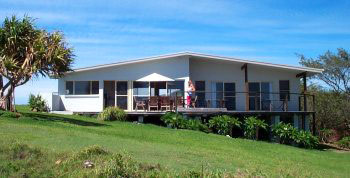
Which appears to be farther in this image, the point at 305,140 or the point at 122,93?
the point at 122,93

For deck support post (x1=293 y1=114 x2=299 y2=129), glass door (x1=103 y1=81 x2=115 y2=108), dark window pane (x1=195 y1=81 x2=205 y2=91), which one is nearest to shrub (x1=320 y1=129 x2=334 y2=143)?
deck support post (x1=293 y1=114 x2=299 y2=129)

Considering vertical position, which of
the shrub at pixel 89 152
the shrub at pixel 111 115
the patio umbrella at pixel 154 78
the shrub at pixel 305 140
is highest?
the patio umbrella at pixel 154 78

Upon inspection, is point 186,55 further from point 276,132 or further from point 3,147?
point 3,147

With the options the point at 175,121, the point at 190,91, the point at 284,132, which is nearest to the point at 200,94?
the point at 190,91

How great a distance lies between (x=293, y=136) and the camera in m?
23.3

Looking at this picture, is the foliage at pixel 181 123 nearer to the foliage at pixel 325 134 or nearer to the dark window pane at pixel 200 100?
the dark window pane at pixel 200 100

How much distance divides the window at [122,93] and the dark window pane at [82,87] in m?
1.83

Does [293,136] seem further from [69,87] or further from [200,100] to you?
[69,87]

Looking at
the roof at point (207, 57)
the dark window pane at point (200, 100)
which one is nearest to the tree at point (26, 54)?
the roof at point (207, 57)

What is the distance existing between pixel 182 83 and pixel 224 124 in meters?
5.63

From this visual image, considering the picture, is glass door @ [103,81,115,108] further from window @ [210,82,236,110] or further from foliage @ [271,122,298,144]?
foliage @ [271,122,298,144]

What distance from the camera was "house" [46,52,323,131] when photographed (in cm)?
2806

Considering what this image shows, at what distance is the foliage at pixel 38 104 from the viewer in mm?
28453

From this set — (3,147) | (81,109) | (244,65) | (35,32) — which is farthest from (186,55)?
(3,147)
